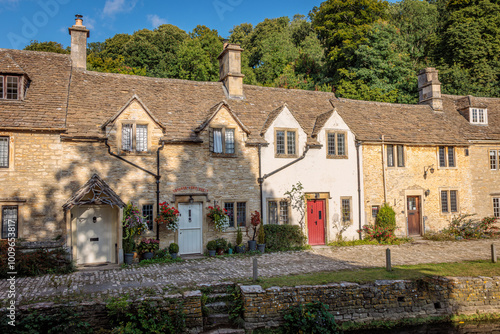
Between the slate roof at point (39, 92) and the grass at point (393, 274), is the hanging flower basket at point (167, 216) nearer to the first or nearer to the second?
the slate roof at point (39, 92)

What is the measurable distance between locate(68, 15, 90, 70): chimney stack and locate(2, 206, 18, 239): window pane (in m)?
9.18

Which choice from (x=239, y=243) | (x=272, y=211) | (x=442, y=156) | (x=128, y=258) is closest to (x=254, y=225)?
(x=239, y=243)

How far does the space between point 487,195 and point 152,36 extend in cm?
4288

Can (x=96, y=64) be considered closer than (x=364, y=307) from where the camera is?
No

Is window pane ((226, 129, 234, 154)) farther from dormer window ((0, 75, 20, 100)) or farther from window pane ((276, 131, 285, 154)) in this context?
dormer window ((0, 75, 20, 100))

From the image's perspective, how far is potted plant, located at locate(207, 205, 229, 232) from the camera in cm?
1777

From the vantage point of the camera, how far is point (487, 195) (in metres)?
24.6

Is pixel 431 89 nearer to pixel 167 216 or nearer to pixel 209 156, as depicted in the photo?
pixel 209 156

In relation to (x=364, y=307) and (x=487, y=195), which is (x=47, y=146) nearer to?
(x=364, y=307)

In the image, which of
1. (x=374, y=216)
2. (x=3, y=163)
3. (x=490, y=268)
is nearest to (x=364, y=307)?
(x=490, y=268)

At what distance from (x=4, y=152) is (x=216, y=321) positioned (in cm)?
1151

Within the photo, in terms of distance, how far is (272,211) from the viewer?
19.7 m

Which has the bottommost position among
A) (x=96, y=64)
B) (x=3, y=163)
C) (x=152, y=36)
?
(x=3, y=163)

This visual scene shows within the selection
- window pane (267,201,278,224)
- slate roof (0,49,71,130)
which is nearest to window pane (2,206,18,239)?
slate roof (0,49,71,130)
